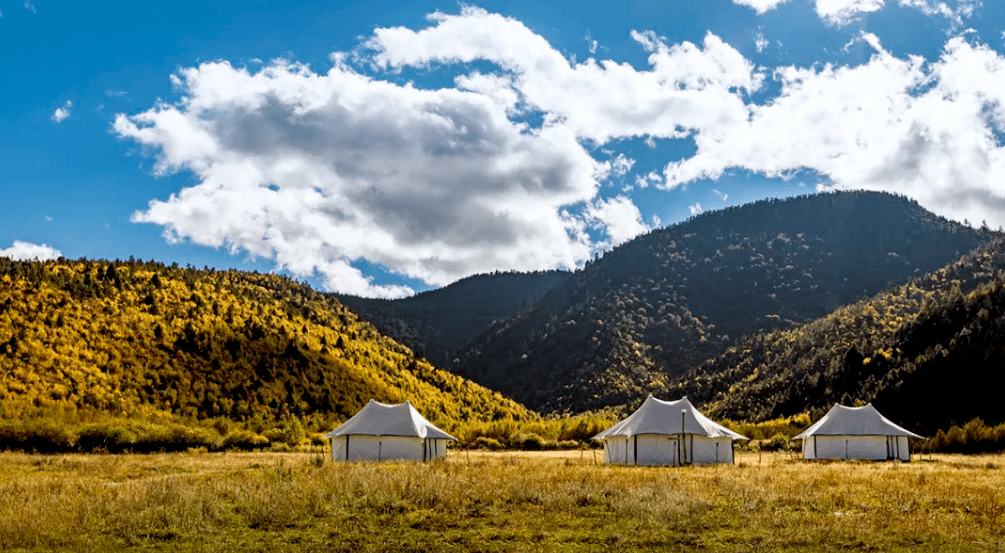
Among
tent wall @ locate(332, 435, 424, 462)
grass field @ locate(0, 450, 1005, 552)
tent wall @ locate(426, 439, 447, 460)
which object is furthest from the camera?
tent wall @ locate(426, 439, 447, 460)

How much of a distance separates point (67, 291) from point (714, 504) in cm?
5573

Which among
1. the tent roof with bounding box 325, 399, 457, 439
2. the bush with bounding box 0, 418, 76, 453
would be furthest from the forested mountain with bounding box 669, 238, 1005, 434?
the bush with bounding box 0, 418, 76, 453

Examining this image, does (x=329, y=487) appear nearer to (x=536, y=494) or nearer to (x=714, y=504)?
(x=536, y=494)

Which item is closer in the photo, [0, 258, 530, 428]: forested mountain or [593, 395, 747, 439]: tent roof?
[593, 395, 747, 439]: tent roof

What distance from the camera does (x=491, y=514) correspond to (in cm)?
1811

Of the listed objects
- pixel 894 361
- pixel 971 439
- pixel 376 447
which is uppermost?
pixel 894 361

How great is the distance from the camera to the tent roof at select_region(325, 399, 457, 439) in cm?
4184

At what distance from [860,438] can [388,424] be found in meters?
28.8

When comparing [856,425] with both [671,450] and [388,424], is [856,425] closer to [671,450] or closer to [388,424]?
[671,450]

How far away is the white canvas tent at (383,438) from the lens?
41875mm

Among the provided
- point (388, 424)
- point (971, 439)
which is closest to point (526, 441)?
point (388, 424)

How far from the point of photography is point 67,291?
60469 millimetres

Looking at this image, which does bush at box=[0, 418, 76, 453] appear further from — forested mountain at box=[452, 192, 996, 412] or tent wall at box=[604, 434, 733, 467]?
forested mountain at box=[452, 192, 996, 412]

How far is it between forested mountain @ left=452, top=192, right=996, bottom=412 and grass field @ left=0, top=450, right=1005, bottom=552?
90.3 meters
